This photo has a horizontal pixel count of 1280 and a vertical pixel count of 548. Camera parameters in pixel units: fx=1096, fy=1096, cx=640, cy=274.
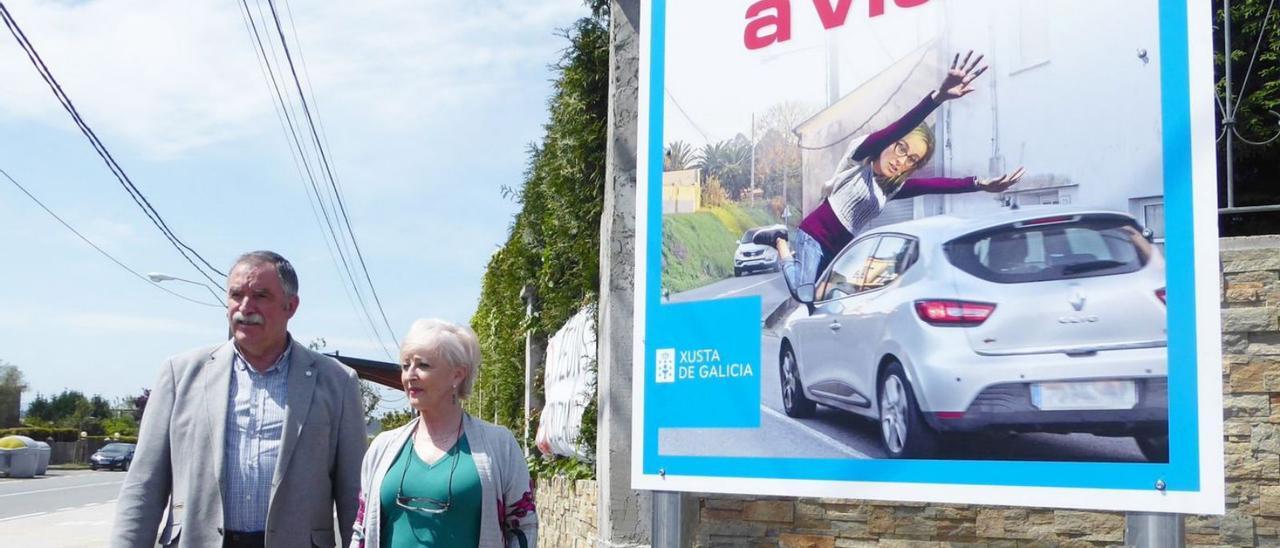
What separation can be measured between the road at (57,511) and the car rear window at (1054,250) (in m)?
9.81

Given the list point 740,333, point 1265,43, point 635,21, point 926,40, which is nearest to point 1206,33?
point 926,40

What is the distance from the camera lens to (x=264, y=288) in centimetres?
335

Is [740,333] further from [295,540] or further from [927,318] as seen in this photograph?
[295,540]

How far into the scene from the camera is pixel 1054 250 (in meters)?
3.11

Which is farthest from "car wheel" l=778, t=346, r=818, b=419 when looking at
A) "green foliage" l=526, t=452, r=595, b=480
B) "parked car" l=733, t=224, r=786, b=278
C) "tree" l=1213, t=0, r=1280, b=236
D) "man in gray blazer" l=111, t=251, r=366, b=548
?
"tree" l=1213, t=0, r=1280, b=236

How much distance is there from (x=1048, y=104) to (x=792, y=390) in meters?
1.20

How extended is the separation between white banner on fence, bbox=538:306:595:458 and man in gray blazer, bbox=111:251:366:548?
3072mm

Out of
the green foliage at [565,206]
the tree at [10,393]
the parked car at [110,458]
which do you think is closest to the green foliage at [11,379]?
the tree at [10,393]

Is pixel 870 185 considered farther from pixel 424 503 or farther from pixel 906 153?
pixel 424 503

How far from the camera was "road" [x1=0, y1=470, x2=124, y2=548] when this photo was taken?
14.5 meters

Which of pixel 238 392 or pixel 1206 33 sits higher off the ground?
pixel 1206 33

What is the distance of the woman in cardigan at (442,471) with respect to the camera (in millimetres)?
2980

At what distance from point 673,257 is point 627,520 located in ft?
4.29

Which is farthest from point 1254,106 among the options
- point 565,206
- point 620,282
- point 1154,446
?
point 1154,446
